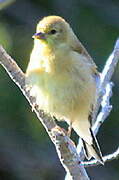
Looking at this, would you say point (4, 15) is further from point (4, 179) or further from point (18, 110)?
point (4, 179)

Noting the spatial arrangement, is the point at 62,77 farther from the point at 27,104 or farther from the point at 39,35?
the point at 27,104

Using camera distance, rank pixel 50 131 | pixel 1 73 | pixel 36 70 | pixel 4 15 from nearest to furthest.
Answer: pixel 50 131, pixel 36 70, pixel 1 73, pixel 4 15

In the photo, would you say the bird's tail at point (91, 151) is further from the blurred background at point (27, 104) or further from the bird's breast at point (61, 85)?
the blurred background at point (27, 104)

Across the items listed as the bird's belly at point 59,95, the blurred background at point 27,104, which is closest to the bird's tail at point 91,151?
the bird's belly at point 59,95

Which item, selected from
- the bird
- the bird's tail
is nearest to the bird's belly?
the bird

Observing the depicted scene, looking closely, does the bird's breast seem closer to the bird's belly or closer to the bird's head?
the bird's belly

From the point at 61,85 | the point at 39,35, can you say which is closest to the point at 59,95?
the point at 61,85

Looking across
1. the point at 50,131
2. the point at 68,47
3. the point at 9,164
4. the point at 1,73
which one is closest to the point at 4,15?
the point at 1,73
